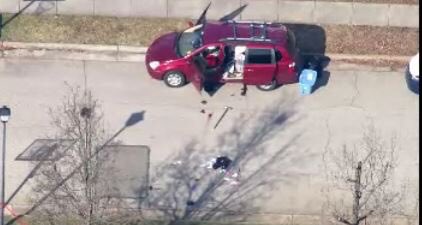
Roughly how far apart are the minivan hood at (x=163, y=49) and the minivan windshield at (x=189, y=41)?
6.3 inches

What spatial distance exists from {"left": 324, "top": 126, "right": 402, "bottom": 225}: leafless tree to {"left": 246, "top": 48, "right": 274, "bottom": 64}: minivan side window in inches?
115

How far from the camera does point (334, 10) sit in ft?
102

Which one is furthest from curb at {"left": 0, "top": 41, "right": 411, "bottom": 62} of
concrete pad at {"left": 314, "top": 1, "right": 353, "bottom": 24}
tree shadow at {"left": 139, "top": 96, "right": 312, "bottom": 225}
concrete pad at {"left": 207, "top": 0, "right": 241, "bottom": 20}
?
tree shadow at {"left": 139, "top": 96, "right": 312, "bottom": 225}

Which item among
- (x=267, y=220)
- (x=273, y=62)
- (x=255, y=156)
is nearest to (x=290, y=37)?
(x=273, y=62)

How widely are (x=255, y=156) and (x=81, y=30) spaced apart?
245 inches

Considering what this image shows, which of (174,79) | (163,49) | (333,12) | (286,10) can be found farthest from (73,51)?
(333,12)

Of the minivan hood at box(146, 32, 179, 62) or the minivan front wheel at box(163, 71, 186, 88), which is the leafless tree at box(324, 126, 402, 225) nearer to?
the minivan front wheel at box(163, 71, 186, 88)

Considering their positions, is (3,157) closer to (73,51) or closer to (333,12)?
(73,51)

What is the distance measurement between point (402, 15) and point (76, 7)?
29.9 feet

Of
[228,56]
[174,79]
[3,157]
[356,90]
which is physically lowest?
A: [3,157]

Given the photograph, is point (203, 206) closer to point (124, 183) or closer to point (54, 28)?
point (124, 183)

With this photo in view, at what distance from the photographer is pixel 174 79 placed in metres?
29.4

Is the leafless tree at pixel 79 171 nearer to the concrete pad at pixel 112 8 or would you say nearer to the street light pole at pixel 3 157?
the street light pole at pixel 3 157

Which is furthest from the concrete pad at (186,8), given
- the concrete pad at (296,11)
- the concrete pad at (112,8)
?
the concrete pad at (296,11)
